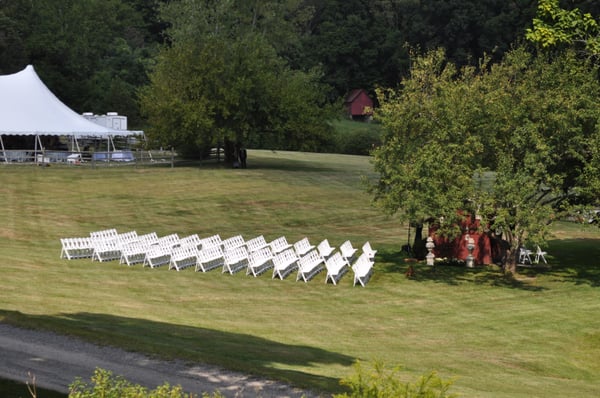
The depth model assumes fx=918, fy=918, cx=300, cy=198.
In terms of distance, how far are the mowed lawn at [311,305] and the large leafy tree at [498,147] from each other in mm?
2666

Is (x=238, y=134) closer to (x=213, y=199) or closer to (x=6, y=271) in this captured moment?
(x=213, y=199)

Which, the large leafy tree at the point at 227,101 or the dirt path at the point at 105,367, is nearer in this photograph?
the dirt path at the point at 105,367

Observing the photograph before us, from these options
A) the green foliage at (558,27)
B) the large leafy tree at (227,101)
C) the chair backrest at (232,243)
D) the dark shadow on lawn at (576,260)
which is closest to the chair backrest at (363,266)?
the chair backrest at (232,243)

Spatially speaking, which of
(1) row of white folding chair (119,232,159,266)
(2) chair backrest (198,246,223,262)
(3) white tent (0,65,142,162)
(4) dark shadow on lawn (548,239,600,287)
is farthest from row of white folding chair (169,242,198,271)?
(3) white tent (0,65,142,162)

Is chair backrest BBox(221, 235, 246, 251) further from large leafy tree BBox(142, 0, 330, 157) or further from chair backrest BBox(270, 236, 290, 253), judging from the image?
large leafy tree BBox(142, 0, 330, 157)

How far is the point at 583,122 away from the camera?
110ft

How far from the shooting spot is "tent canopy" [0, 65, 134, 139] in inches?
2547

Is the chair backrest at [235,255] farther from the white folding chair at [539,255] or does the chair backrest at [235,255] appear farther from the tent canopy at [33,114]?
the tent canopy at [33,114]

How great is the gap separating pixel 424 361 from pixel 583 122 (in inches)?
646

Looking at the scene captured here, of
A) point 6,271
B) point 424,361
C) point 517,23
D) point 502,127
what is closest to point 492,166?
point 502,127

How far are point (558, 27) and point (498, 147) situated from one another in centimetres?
601

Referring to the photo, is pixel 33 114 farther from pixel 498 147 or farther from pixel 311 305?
pixel 311 305

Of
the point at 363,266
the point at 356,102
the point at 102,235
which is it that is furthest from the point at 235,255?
the point at 356,102

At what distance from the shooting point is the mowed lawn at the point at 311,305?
19141 millimetres
